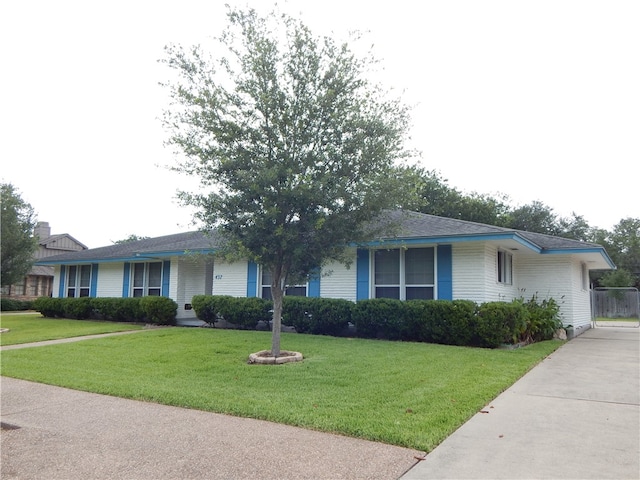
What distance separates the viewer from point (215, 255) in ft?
30.3

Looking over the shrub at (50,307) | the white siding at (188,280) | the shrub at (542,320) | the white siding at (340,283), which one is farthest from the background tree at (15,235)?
the shrub at (542,320)

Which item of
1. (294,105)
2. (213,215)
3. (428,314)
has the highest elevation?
(294,105)

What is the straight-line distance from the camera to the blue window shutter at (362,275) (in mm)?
13594

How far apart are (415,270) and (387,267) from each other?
836 mm

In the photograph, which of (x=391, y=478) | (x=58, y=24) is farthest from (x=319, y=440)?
(x=58, y=24)

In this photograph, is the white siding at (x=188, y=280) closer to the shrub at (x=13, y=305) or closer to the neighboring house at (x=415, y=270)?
the neighboring house at (x=415, y=270)

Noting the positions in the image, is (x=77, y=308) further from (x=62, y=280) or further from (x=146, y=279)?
(x=62, y=280)

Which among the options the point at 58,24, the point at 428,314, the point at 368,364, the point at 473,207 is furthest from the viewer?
the point at 473,207

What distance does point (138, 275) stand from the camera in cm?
1938

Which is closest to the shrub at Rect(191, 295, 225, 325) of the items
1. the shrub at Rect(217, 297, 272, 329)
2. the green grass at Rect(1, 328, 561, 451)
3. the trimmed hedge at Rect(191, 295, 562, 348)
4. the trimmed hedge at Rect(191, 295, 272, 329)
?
the trimmed hedge at Rect(191, 295, 272, 329)

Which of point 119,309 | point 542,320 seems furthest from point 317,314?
point 119,309

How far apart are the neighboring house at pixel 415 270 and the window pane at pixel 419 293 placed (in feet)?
0.09

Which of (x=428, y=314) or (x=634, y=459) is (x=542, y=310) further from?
(x=634, y=459)

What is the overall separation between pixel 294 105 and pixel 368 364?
4908 millimetres
